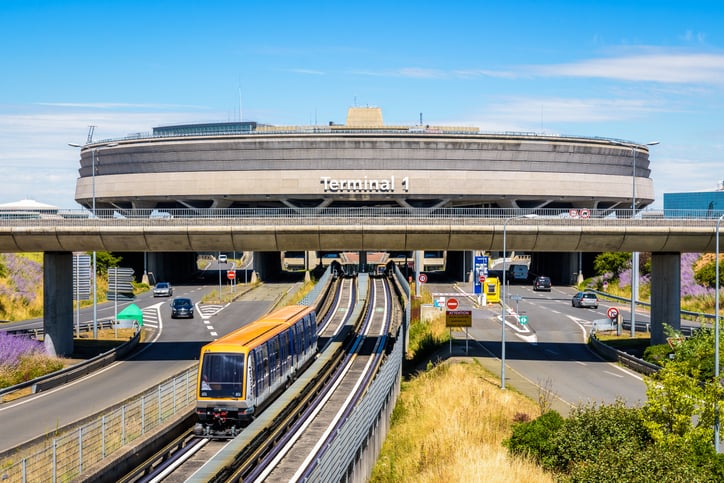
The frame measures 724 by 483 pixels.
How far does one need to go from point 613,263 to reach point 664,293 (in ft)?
164

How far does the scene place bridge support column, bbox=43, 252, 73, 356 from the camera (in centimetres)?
4300

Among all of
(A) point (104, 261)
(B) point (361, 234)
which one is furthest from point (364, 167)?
(B) point (361, 234)

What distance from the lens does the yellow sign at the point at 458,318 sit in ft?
140

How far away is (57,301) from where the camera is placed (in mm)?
43219

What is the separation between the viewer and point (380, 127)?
124312 millimetres

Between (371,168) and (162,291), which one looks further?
(371,168)

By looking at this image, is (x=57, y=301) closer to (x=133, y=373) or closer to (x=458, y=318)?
(x=133, y=373)

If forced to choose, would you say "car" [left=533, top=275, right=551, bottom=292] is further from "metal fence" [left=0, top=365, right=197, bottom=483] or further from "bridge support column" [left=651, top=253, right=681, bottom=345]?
"metal fence" [left=0, top=365, right=197, bottom=483]

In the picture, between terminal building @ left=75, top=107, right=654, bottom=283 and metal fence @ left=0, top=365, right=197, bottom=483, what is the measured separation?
7694cm

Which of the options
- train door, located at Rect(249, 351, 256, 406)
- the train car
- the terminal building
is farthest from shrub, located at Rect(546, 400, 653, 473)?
the terminal building

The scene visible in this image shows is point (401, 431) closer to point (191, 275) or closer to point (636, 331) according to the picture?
point (636, 331)

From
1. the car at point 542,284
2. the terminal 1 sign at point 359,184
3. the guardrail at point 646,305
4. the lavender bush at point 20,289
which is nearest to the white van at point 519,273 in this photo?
the car at point 542,284

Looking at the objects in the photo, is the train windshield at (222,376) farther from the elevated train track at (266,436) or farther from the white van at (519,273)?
the white van at (519,273)

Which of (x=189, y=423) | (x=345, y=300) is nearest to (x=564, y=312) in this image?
(x=345, y=300)
